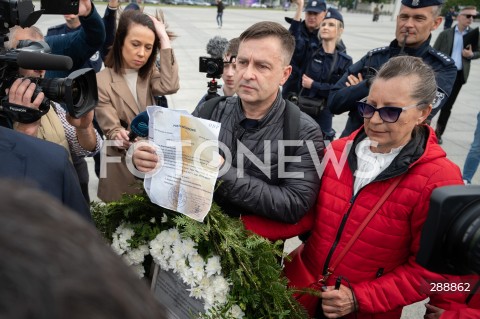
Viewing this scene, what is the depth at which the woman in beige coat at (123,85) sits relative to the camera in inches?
97.4

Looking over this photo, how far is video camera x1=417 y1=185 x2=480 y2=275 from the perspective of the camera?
3.25ft

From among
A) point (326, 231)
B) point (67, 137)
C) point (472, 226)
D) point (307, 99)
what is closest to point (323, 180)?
point (326, 231)

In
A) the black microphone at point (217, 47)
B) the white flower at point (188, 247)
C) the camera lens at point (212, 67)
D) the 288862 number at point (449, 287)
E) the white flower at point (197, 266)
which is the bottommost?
the 288862 number at point (449, 287)

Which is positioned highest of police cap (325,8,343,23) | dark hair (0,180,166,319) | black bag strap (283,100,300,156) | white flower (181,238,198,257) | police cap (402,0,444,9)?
police cap (402,0,444,9)

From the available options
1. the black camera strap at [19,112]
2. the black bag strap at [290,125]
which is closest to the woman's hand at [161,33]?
the black bag strap at [290,125]

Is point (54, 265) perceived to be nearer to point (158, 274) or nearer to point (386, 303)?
point (158, 274)

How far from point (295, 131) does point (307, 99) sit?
2112 mm

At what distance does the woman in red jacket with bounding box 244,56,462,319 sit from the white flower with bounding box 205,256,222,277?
0.38 metres

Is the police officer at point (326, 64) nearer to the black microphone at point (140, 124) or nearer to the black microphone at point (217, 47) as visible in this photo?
the black microphone at point (217, 47)

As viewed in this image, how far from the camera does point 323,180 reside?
173 centimetres

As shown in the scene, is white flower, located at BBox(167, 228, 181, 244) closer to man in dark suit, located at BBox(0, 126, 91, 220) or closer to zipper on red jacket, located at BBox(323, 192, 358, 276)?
man in dark suit, located at BBox(0, 126, 91, 220)

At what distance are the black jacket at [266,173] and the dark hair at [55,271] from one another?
106 centimetres

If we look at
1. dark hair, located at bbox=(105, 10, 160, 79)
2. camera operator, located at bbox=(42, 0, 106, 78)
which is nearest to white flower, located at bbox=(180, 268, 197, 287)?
dark hair, located at bbox=(105, 10, 160, 79)

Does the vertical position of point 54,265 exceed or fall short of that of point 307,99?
it exceeds it
